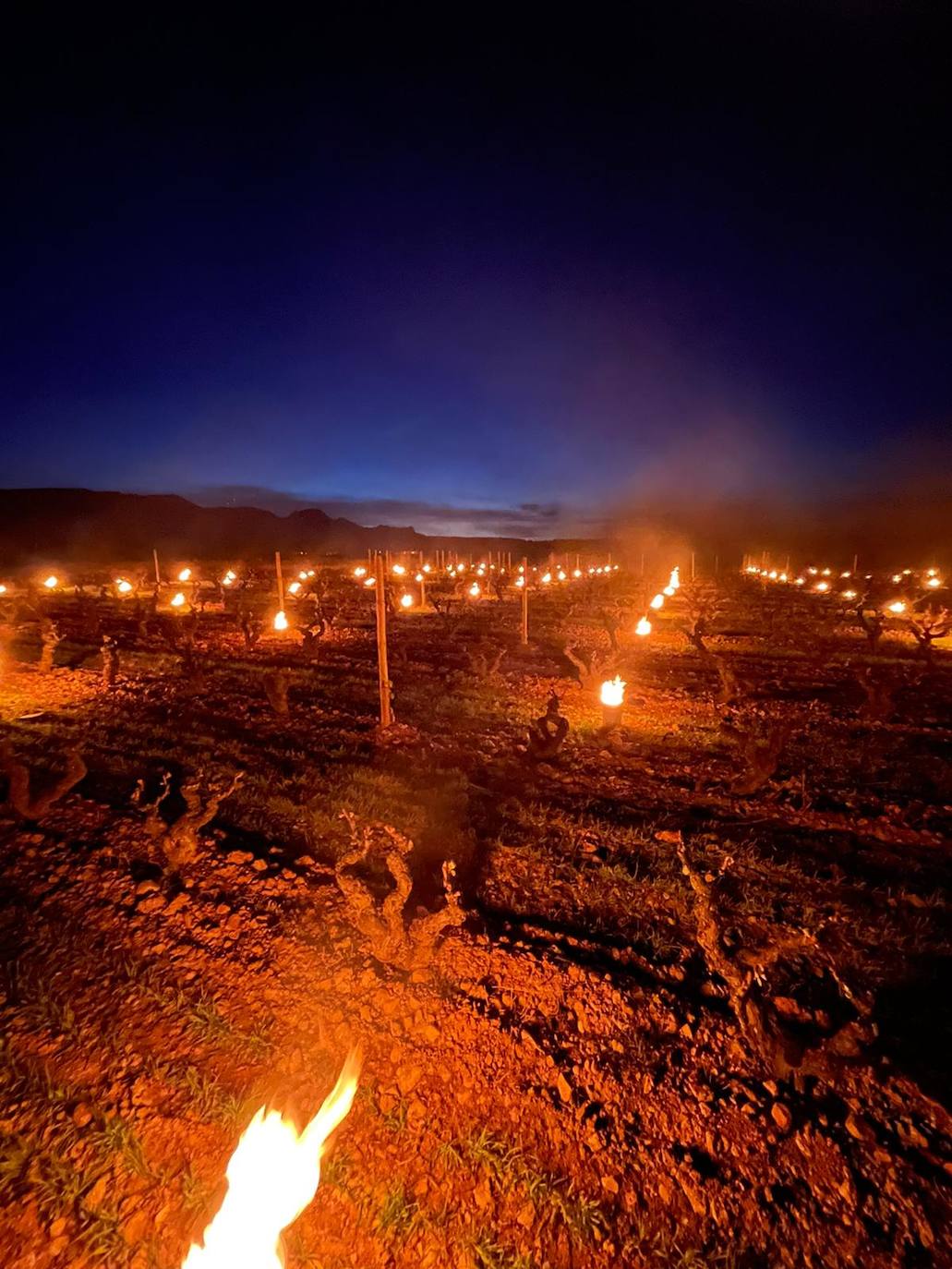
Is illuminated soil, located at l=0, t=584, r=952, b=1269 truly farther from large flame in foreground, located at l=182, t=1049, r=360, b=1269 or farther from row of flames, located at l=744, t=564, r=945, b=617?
row of flames, located at l=744, t=564, r=945, b=617

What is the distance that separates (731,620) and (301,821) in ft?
84.7

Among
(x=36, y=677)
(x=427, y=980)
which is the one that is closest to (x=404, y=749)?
(x=427, y=980)

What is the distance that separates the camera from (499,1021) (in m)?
3.57

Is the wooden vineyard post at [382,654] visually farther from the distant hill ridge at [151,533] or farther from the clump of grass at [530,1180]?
the distant hill ridge at [151,533]

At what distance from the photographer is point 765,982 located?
3816 millimetres

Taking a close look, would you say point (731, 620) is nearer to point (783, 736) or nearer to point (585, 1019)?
point (783, 736)

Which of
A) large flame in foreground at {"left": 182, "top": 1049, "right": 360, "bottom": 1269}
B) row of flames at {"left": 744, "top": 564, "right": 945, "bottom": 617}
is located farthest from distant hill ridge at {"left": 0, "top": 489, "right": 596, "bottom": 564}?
large flame in foreground at {"left": 182, "top": 1049, "right": 360, "bottom": 1269}

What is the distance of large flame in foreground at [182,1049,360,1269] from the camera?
2.40m

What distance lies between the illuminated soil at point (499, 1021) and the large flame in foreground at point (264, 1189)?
15 cm

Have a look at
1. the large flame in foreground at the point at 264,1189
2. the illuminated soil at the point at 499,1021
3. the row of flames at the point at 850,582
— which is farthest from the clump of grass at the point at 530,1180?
the row of flames at the point at 850,582

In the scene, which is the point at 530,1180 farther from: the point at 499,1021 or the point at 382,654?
the point at 382,654

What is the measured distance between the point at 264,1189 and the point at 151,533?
384ft

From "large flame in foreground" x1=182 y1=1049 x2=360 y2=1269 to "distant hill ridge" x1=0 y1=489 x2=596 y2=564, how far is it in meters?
69.7

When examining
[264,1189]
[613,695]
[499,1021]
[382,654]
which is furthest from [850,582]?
[264,1189]
